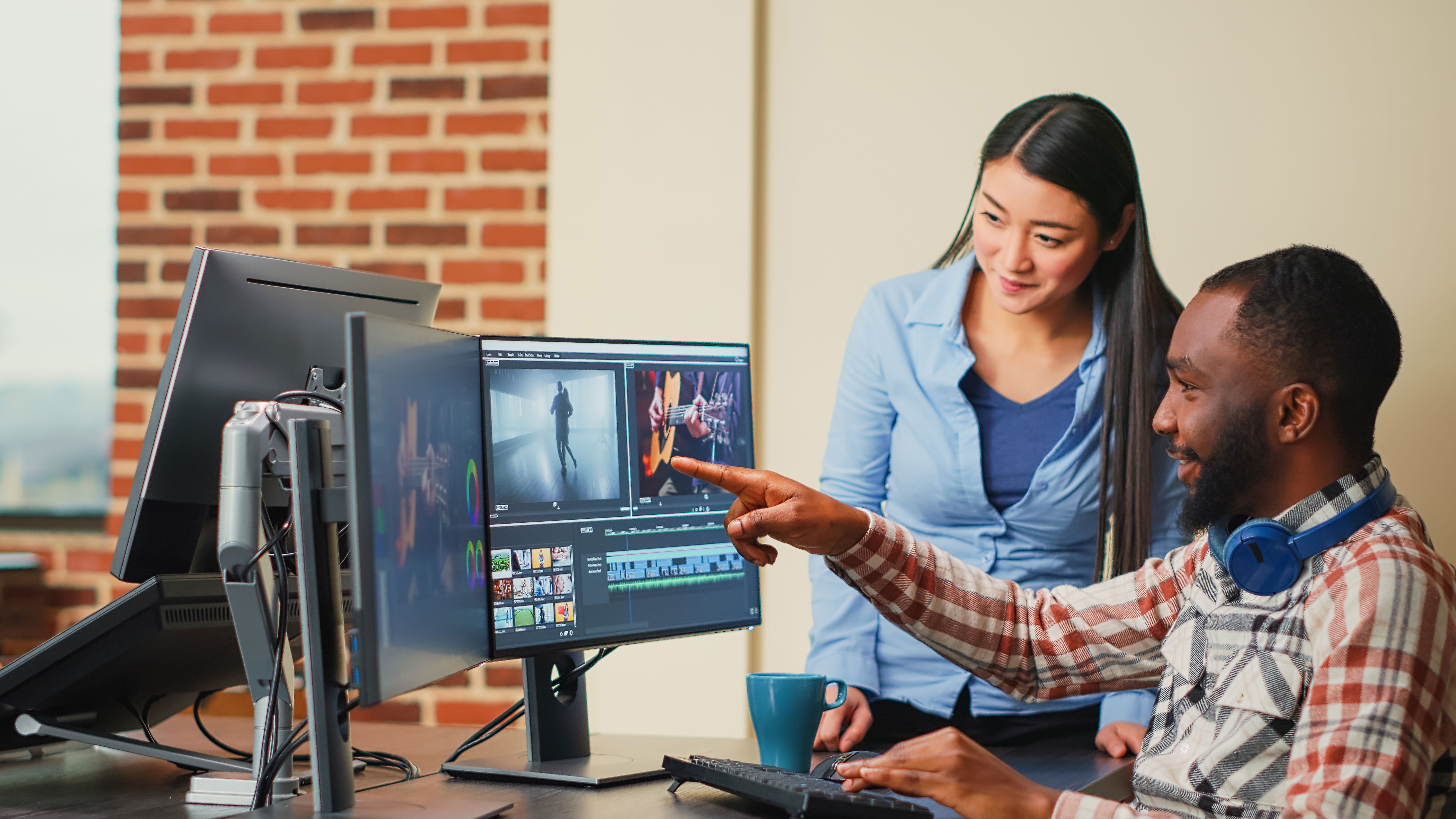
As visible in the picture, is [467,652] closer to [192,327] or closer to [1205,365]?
[192,327]

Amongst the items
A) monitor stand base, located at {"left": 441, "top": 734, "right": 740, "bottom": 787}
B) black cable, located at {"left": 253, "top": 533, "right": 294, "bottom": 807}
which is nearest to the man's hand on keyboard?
monitor stand base, located at {"left": 441, "top": 734, "right": 740, "bottom": 787}

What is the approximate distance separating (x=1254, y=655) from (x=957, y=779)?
0.96 feet

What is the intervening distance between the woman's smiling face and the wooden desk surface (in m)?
0.65

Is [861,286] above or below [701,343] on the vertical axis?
above

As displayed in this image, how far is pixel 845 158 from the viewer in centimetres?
207

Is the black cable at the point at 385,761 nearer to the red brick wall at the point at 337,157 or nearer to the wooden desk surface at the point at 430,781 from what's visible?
the wooden desk surface at the point at 430,781

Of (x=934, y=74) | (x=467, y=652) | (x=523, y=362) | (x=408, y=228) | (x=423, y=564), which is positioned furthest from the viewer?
(x=408, y=228)

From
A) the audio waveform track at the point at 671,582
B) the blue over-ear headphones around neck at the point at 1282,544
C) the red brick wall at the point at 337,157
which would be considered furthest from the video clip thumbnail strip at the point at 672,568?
the red brick wall at the point at 337,157

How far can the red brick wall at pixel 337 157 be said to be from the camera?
2211mm

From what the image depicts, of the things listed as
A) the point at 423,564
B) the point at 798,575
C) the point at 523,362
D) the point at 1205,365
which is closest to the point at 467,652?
the point at 423,564

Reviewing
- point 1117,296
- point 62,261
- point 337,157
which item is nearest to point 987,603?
point 1117,296

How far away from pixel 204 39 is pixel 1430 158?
2349 millimetres

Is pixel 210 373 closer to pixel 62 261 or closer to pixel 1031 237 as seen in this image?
pixel 1031 237

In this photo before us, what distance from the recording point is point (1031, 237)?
5.21 ft
